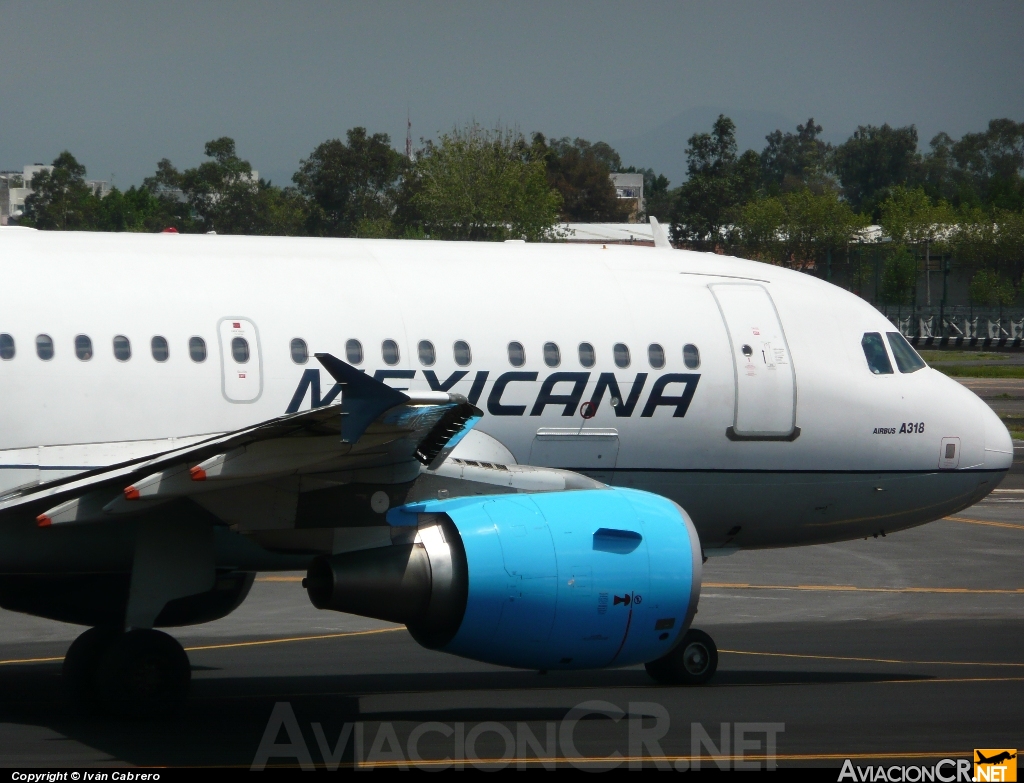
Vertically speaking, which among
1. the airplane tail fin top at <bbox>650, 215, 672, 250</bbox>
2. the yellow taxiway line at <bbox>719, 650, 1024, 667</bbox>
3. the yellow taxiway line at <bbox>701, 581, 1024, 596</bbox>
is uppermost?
the airplane tail fin top at <bbox>650, 215, 672, 250</bbox>

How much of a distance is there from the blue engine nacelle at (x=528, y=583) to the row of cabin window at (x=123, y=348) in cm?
218

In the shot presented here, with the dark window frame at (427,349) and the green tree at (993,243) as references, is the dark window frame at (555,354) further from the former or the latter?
the green tree at (993,243)

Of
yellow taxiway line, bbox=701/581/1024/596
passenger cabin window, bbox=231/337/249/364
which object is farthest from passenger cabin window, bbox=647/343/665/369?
yellow taxiway line, bbox=701/581/1024/596

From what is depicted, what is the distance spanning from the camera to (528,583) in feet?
36.2

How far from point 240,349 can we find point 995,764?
7193 millimetres

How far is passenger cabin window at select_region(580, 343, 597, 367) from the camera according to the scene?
13.5m

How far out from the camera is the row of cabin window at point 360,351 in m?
12.0

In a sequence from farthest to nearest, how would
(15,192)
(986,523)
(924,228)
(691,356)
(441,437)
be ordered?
(15,192) → (924,228) → (986,523) → (691,356) → (441,437)

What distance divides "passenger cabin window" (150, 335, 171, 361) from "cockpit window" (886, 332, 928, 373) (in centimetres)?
755

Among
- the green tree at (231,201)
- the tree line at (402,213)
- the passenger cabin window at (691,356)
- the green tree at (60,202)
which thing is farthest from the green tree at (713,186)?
the passenger cabin window at (691,356)

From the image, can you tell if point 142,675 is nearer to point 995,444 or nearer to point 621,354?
point 621,354

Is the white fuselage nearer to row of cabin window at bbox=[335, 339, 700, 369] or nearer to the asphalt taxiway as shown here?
row of cabin window at bbox=[335, 339, 700, 369]

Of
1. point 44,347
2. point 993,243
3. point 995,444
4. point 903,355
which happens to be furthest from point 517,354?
point 993,243

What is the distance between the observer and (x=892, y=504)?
1445cm
